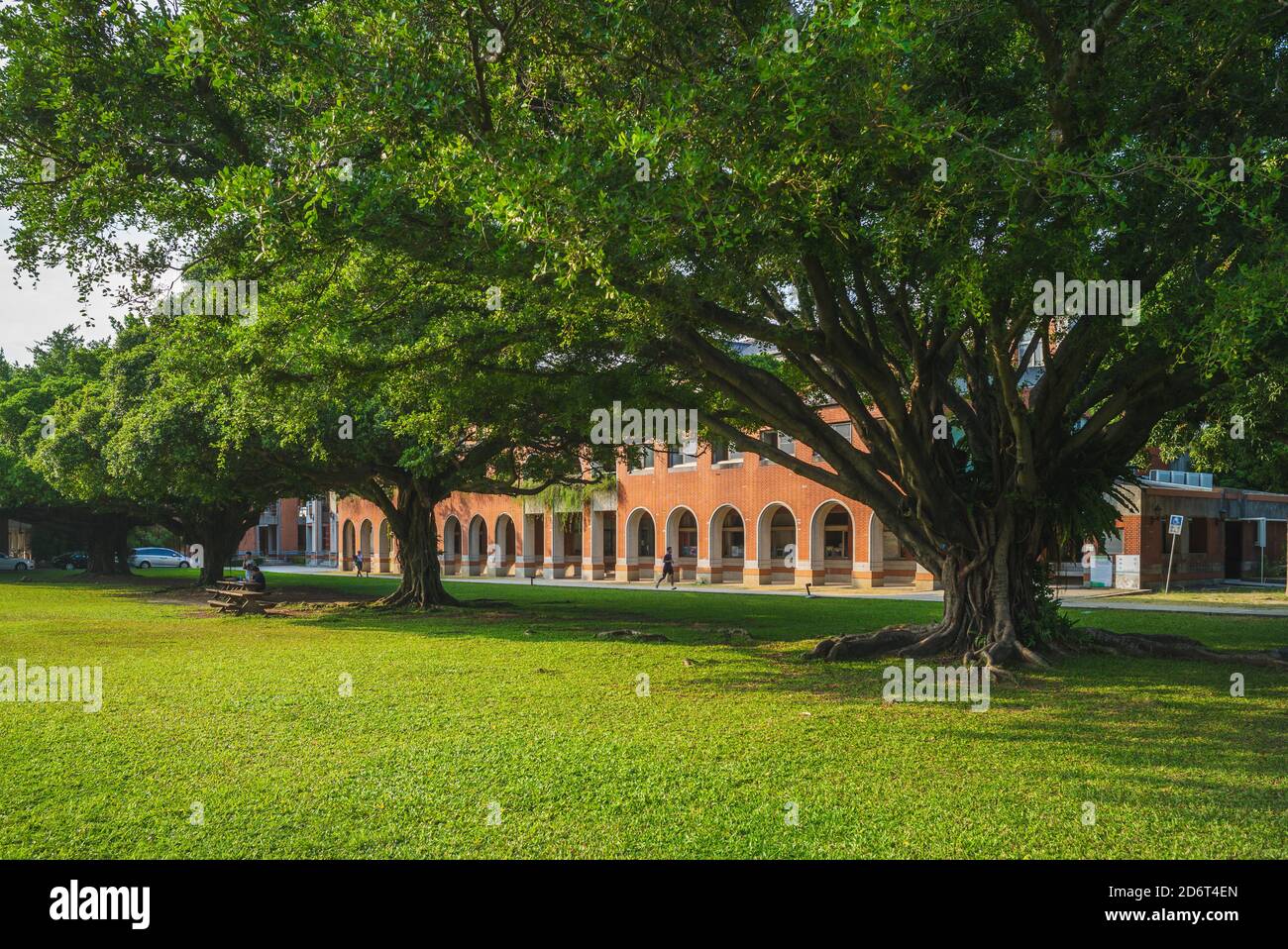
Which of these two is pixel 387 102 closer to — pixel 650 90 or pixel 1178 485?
pixel 650 90

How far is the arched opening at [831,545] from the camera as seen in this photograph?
35.9 metres

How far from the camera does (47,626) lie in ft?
62.2

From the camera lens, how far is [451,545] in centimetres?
5422

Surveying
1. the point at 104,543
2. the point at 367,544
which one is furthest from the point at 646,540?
the point at 104,543

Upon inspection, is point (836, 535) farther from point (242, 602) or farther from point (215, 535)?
point (215, 535)

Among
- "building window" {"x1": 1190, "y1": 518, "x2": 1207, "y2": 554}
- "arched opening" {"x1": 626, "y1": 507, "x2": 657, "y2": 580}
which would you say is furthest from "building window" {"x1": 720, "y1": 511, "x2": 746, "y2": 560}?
"building window" {"x1": 1190, "y1": 518, "x2": 1207, "y2": 554}

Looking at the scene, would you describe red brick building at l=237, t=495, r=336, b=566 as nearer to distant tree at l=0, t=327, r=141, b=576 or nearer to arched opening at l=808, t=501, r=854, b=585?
distant tree at l=0, t=327, r=141, b=576

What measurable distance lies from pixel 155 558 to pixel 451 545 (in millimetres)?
22618

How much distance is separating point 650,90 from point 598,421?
7936 millimetres

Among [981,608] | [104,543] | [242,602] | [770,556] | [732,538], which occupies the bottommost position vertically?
[770,556]

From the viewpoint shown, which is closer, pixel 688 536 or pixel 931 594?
pixel 931 594

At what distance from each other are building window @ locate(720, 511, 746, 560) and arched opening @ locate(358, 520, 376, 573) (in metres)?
25.6

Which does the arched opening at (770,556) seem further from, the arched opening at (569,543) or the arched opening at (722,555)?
the arched opening at (569,543)

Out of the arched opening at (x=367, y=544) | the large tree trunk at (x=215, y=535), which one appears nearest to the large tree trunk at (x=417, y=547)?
the large tree trunk at (x=215, y=535)
